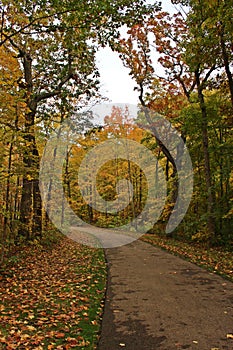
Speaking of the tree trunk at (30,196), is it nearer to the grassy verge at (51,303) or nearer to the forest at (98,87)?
the forest at (98,87)

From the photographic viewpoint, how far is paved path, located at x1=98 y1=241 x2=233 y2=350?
4.05 meters

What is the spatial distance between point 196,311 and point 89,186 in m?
30.9

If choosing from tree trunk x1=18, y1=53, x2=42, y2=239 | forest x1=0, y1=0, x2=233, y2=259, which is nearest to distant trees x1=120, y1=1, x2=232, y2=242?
forest x1=0, y1=0, x2=233, y2=259

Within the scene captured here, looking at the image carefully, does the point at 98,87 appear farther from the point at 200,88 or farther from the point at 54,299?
the point at 54,299

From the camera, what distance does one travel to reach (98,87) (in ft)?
45.9

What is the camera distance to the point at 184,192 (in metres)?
18.7

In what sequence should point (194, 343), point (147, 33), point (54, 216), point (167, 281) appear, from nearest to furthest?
point (194, 343) → point (167, 281) → point (147, 33) → point (54, 216)

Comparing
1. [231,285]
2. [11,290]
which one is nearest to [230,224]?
[231,285]

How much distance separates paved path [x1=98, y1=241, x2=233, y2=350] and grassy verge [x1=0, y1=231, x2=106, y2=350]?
0.94ft

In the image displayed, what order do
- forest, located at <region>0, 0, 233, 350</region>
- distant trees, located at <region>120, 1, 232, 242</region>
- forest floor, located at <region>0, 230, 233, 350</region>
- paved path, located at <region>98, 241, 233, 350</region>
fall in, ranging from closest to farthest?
paved path, located at <region>98, 241, 233, 350</region>
forest floor, located at <region>0, 230, 233, 350</region>
forest, located at <region>0, 0, 233, 350</region>
distant trees, located at <region>120, 1, 232, 242</region>

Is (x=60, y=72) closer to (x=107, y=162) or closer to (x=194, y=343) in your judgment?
(x=194, y=343)

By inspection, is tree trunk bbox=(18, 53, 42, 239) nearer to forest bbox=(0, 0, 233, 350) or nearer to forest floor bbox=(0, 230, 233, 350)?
forest bbox=(0, 0, 233, 350)

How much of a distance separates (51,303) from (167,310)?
7.05 feet

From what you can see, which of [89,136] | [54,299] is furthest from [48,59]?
[54,299]
